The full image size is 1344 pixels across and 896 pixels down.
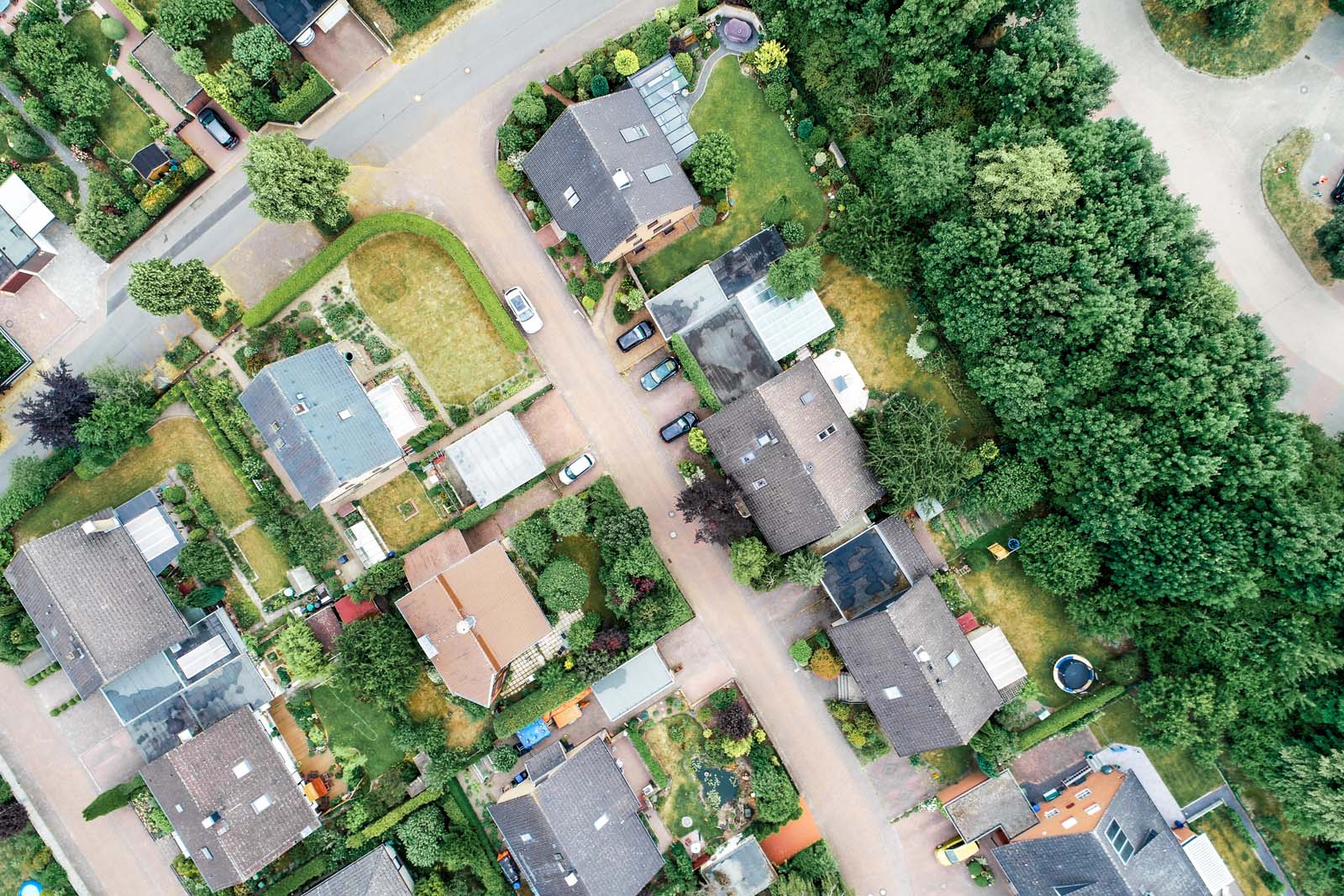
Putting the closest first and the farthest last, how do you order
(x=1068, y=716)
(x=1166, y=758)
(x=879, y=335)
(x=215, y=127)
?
(x=1068, y=716) → (x=215, y=127) → (x=1166, y=758) → (x=879, y=335)

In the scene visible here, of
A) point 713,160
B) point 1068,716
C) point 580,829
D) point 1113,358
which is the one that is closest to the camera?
point 1113,358

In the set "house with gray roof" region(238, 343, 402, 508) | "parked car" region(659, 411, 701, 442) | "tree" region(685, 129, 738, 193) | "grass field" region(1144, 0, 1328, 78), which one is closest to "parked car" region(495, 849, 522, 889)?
"house with gray roof" region(238, 343, 402, 508)

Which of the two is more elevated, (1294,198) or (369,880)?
(1294,198)

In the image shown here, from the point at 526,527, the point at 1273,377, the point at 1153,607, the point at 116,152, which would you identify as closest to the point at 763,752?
the point at 526,527

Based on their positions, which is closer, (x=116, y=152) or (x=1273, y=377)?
(x=1273, y=377)

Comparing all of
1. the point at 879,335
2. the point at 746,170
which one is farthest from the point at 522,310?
the point at 879,335

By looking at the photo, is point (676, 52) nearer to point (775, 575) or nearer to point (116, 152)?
point (775, 575)

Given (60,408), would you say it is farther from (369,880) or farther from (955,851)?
(955,851)
